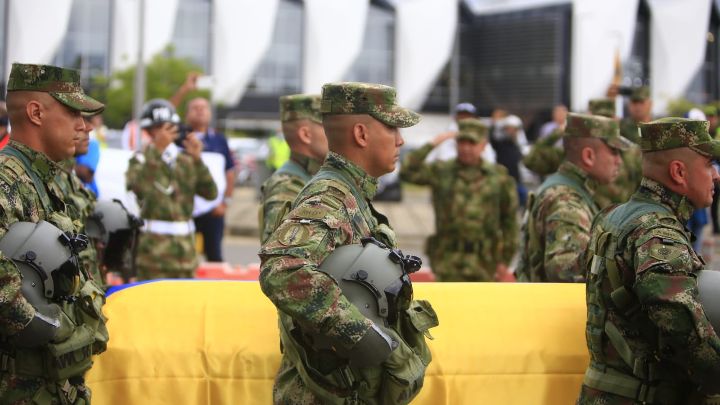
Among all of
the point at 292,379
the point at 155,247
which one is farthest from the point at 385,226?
the point at 155,247

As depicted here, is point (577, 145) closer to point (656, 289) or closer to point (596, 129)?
point (596, 129)

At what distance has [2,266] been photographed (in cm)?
349

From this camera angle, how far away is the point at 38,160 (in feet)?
13.4

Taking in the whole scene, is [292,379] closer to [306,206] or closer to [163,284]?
[306,206]

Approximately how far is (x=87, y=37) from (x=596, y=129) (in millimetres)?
43634

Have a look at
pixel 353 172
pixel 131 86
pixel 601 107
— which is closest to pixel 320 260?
pixel 353 172

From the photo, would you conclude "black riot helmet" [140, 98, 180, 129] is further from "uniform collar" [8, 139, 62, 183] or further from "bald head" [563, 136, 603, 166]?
"uniform collar" [8, 139, 62, 183]

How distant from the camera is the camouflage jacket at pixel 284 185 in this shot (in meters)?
5.86

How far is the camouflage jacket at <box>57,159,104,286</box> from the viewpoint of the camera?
5.02m

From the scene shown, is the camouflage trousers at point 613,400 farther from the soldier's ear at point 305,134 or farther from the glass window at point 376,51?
the glass window at point 376,51

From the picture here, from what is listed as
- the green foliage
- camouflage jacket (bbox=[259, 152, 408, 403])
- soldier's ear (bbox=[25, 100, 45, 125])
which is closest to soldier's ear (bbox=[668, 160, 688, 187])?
camouflage jacket (bbox=[259, 152, 408, 403])

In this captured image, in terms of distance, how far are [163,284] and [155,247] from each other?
2.90m

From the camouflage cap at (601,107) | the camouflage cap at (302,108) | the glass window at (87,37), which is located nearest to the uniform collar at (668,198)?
the camouflage cap at (302,108)

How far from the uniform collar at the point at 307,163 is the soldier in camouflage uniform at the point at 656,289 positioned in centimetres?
Answer: 242
